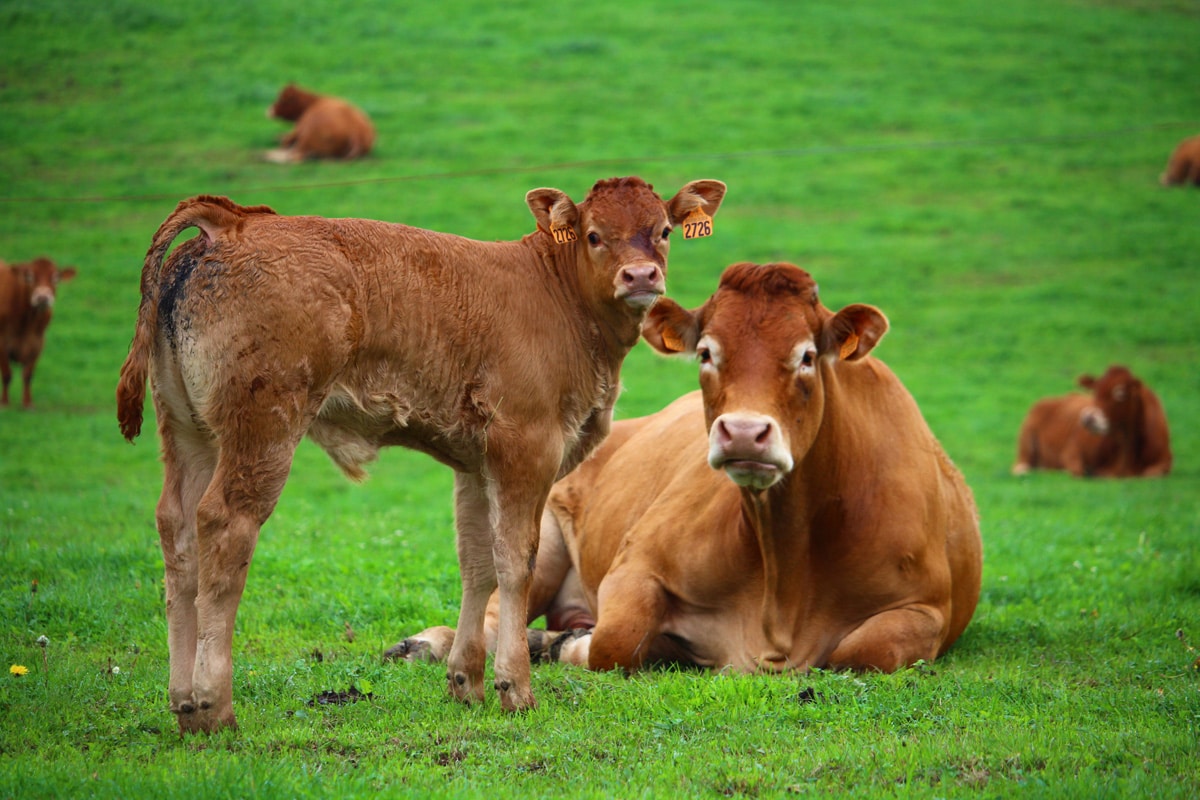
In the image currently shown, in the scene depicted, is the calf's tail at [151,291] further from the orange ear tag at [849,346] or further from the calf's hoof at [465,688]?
the orange ear tag at [849,346]

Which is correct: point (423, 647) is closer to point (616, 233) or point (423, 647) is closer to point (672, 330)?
point (672, 330)

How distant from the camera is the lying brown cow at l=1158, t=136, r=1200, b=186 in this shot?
31.9 meters

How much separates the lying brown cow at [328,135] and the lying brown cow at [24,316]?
11.3 meters

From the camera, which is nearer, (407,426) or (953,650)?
(407,426)

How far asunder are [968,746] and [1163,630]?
11.9 ft

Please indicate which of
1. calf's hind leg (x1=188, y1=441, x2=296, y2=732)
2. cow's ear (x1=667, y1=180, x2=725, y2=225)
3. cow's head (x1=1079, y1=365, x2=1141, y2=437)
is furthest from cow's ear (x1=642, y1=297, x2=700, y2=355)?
cow's head (x1=1079, y1=365, x2=1141, y2=437)

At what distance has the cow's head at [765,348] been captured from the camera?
664 cm

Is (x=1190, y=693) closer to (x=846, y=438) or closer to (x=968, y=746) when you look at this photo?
(x=968, y=746)

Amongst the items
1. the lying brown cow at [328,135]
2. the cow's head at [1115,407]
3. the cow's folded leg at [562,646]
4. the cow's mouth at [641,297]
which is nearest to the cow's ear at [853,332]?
the cow's mouth at [641,297]

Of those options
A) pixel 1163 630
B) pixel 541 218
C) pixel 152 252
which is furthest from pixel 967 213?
pixel 152 252

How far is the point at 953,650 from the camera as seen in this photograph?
8.21 meters

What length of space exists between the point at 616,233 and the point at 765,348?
105cm

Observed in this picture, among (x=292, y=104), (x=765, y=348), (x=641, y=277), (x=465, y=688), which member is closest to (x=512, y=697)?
(x=465, y=688)

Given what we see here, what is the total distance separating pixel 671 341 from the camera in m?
7.53
